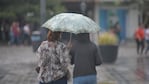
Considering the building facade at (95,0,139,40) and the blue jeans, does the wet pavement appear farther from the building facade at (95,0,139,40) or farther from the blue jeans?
the building facade at (95,0,139,40)

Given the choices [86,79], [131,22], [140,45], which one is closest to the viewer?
[86,79]

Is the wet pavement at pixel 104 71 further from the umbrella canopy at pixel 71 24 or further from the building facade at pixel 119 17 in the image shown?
the building facade at pixel 119 17

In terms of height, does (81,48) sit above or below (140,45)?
above

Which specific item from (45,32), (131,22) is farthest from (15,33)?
(131,22)

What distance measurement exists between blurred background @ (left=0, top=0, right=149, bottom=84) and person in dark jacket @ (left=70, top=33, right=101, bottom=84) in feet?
19.0

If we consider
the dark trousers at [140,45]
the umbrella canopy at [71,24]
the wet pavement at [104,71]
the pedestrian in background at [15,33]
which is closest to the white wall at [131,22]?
the pedestrian in background at [15,33]

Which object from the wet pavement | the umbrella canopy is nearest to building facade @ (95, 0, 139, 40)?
the wet pavement

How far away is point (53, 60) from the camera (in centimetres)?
693

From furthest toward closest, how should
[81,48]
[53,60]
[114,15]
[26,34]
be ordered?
1. [114,15]
2. [26,34]
3. [81,48]
4. [53,60]

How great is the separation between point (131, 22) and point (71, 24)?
31405mm

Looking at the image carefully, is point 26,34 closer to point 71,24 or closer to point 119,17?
point 119,17

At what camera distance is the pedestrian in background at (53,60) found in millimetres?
6914

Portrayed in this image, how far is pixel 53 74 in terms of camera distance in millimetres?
6910

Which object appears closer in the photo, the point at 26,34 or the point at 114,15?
the point at 26,34
